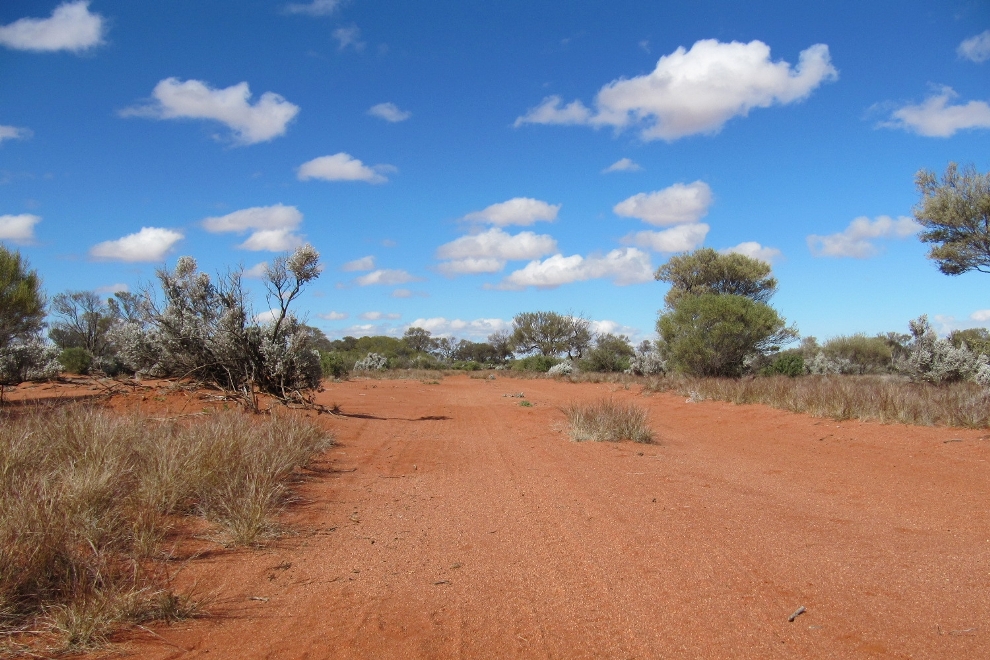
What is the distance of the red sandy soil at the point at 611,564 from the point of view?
393cm

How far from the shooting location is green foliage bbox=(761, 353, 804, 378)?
2708cm

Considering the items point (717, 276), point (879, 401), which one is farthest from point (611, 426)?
point (717, 276)

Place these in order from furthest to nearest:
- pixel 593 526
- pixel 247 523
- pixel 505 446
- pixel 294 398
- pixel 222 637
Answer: pixel 294 398, pixel 505 446, pixel 593 526, pixel 247 523, pixel 222 637

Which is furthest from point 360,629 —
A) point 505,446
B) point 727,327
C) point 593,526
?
point 727,327

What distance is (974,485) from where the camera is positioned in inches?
321

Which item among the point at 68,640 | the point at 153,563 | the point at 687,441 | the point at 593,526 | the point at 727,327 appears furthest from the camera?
the point at 727,327

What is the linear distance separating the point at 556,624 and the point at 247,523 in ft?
9.74

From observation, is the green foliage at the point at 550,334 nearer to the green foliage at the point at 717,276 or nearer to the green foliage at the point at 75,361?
the green foliage at the point at 717,276

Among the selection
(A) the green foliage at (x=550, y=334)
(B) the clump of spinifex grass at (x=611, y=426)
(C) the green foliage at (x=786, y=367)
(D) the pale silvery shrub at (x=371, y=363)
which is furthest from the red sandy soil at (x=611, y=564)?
(A) the green foliage at (x=550, y=334)

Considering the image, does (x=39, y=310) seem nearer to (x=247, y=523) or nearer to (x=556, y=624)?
(x=247, y=523)

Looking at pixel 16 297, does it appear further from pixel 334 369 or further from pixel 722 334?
pixel 722 334

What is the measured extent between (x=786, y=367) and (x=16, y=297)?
27.9m

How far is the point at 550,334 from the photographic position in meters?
69.6

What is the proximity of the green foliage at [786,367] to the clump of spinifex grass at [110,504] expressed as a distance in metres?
23.2
